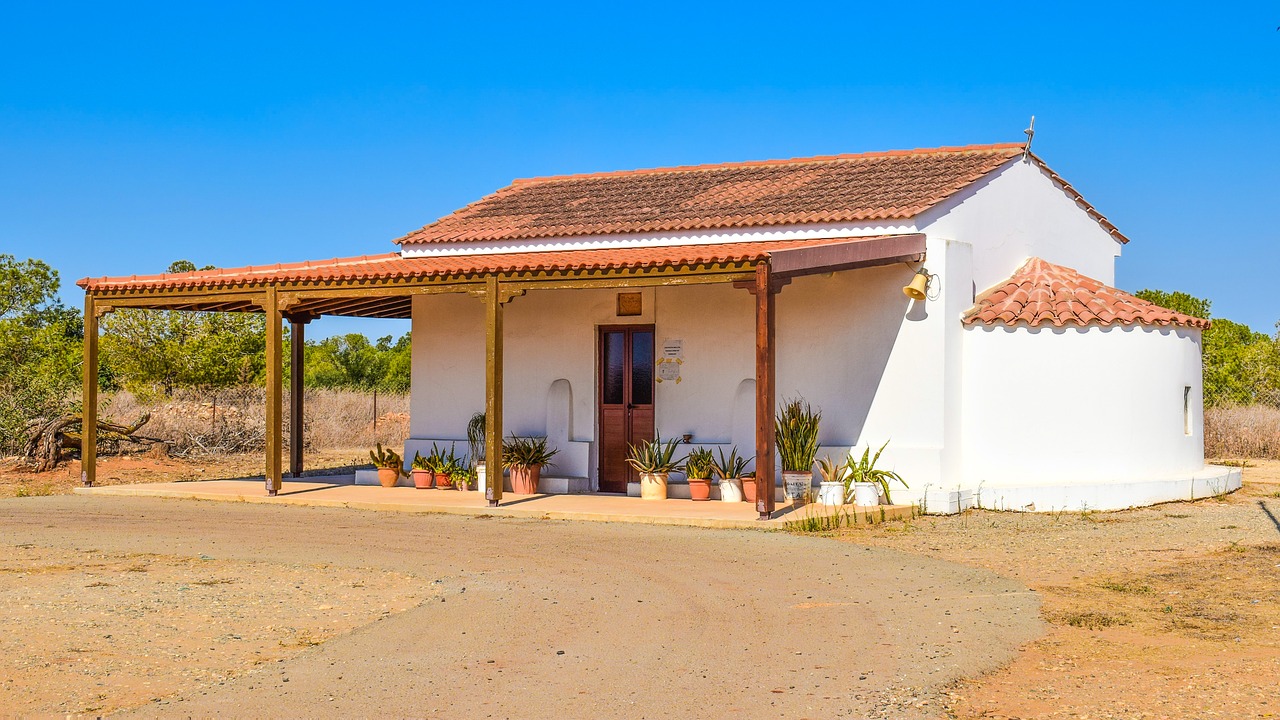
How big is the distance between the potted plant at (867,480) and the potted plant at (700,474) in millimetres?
1618

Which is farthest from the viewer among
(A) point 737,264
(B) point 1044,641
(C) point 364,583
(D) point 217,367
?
(D) point 217,367

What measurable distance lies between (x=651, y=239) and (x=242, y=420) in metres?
11.3

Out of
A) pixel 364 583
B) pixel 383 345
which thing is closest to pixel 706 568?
pixel 364 583

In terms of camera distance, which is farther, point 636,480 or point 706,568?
point 636,480

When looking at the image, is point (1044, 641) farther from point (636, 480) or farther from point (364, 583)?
point (636, 480)

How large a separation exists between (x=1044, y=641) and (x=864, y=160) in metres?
11.5

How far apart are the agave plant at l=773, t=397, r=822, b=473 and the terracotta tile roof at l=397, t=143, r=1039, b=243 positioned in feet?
7.97

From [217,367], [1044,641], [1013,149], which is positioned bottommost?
[1044,641]

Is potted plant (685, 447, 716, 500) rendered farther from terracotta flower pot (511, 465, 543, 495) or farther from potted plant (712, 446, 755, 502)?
terracotta flower pot (511, 465, 543, 495)

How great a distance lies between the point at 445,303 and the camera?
16625 mm

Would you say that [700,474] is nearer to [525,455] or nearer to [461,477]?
[525,455]

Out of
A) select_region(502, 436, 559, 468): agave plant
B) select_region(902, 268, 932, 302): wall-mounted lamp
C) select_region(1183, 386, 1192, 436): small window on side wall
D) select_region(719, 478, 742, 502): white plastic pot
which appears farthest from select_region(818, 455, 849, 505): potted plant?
select_region(1183, 386, 1192, 436): small window on side wall

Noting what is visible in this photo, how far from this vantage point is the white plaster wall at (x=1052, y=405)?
14578 millimetres

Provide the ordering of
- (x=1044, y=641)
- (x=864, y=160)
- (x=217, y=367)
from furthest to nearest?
(x=217, y=367) < (x=864, y=160) < (x=1044, y=641)
